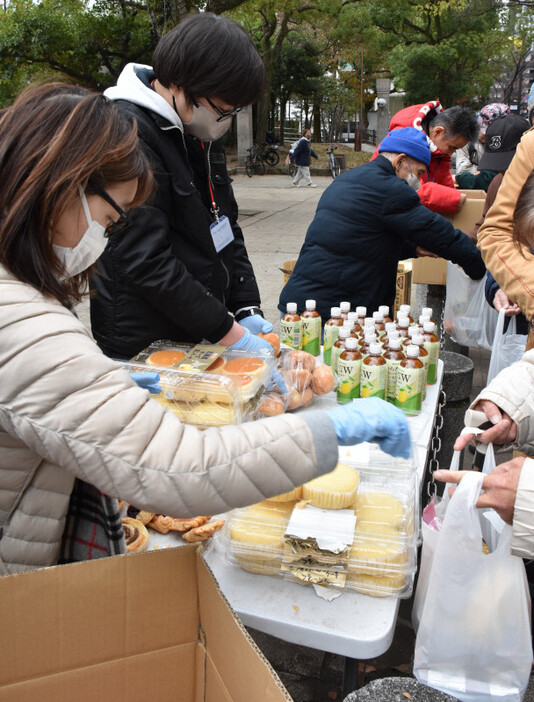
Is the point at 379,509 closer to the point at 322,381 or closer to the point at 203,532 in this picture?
the point at 203,532

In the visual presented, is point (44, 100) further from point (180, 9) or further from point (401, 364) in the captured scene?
point (180, 9)

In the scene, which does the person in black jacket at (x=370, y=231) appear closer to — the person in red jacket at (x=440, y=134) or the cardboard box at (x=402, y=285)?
the person in red jacket at (x=440, y=134)

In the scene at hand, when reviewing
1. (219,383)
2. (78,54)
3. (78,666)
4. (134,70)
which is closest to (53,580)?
(78,666)

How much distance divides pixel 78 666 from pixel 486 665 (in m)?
0.96

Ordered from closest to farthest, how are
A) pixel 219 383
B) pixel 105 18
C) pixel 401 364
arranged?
pixel 219 383
pixel 401 364
pixel 105 18

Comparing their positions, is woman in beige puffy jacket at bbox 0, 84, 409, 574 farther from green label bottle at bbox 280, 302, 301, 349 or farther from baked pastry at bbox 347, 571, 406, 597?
green label bottle at bbox 280, 302, 301, 349

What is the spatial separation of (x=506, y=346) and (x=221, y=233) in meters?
1.60

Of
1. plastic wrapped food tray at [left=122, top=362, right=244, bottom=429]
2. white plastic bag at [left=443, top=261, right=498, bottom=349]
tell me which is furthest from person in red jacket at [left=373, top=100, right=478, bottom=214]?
plastic wrapped food tray at [left=122, top=362, right=244, bottom=429]

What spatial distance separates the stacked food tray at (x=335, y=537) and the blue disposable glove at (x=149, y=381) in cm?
46

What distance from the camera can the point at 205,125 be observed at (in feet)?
7.11

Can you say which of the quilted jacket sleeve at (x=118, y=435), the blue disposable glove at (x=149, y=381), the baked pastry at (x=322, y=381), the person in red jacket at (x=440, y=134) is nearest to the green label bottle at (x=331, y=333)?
the baked pastry at (x=322, y=381)

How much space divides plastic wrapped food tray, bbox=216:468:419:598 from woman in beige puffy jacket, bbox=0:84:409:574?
355 mm

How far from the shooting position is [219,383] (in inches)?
71.1

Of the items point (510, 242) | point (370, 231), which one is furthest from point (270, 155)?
point (510, 242)
